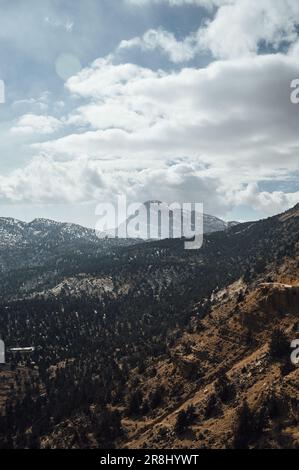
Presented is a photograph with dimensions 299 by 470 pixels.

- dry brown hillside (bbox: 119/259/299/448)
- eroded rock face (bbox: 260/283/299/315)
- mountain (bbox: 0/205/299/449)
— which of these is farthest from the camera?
eroded rock face (bbox: 260/283/299/315)

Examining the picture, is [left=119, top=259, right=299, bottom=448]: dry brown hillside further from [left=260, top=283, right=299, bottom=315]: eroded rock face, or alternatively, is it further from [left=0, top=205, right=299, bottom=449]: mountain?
[left=0, top=205, right=299, bottom=449]: mountain

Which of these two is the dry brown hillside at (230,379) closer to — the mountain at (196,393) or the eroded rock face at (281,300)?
the eroded rock face at (281,300)

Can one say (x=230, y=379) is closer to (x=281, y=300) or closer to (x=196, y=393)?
(x=196, y=393)

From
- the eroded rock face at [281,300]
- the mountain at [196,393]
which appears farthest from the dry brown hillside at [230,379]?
the mountain at [196,393]

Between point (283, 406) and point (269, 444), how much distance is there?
25.6 feet

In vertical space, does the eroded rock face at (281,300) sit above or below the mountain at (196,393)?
above

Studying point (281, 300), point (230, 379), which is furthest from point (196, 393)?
point (281, 300)

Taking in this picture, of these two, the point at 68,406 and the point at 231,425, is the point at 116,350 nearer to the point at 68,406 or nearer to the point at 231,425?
the point at 68,406

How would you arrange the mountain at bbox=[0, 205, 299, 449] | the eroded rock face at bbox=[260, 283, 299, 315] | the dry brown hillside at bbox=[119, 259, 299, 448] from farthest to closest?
the eroded rock face at bbox=[260, 283, 299, 315]
the mountain at bbox=[0, 205, 299, 449]
the dry brown hillside at bbox=[119, 259, 299, 448]

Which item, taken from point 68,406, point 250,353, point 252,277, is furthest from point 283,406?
point 252,277

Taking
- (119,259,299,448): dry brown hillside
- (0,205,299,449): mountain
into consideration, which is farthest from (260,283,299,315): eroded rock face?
(0,205,299,449): mountain

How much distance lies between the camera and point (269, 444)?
6372cm

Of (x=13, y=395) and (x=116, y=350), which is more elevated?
(x=116, y=350)
